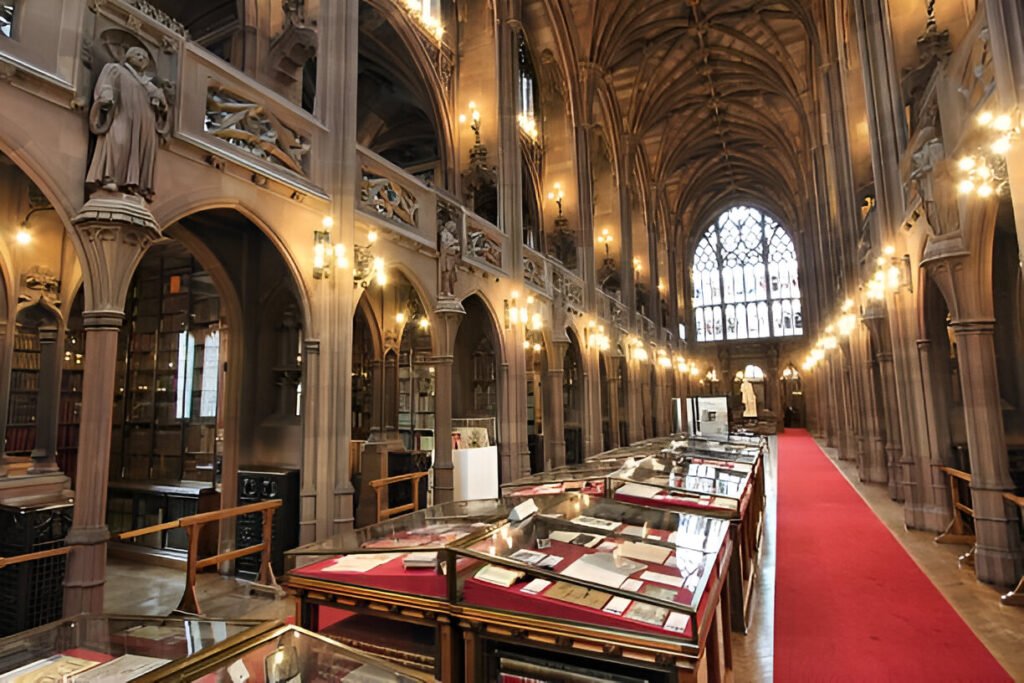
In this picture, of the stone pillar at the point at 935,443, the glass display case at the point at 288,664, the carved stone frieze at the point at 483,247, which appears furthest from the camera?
the carved stone frieze at the point at 483,247

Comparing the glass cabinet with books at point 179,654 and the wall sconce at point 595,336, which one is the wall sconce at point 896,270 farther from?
the glass cabinet with books at point 179,654

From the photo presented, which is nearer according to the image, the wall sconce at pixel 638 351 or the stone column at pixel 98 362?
the stone column at pixel 98 362

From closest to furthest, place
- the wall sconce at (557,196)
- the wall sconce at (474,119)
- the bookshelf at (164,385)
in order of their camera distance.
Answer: the bookshelf at (164,385), the wall sconce at (474,119), the wall sconce at (557,196)

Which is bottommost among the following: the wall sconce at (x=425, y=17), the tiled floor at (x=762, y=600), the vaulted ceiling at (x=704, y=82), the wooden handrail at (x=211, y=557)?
the tiled floor at (x=762, y=600)

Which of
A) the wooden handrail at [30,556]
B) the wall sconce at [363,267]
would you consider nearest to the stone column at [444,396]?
the wall sconce at [363,267]

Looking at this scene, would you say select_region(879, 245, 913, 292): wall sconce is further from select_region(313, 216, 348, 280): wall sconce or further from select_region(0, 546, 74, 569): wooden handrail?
select_region(0, 546, 74, 569): wooden handrail

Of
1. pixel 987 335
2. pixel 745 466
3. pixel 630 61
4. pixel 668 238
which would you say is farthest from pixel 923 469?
pixel 668 238

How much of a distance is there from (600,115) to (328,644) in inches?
783

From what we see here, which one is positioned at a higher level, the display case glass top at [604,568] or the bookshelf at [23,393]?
the bookshelf at [23,393]

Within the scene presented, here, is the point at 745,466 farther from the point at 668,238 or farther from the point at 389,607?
the point at 668,238

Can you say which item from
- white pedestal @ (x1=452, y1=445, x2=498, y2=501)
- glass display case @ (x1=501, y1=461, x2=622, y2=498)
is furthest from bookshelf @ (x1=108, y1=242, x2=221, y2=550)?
glass display case @ (x1=501, y1=461, x2=622, y2=498)

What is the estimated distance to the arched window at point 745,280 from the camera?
35.9m

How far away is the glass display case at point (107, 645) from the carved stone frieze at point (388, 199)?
5.68 metres

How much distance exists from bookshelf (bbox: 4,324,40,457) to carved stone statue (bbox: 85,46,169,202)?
5.60 metres
